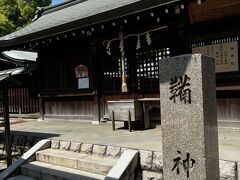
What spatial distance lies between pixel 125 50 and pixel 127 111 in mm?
2479

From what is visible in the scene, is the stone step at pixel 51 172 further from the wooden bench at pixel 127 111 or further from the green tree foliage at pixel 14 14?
the green tree foliage at pixel 14 14

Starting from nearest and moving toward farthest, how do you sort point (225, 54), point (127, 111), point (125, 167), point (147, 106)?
point (125, 167) → point (225, 54) → point (127, 111) → point (147, 106)

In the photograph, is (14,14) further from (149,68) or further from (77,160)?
(77,160)

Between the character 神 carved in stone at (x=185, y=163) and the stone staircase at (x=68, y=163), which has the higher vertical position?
the character 神 carved in stone at (x=185, y=163)

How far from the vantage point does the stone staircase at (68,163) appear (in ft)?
20.2

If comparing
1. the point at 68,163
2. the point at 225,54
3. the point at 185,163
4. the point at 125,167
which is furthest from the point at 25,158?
the point at 225,54

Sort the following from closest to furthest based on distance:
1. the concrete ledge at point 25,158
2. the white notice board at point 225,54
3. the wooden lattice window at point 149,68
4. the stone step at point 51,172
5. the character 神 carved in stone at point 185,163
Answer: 1. the character 神 carved in stone at point 185,163
2. the stone step at point 51,172
3. the concrete ledge at point 25,158
4. the white notice board at point 225,54
5. the wooden lattice window at point 149,68

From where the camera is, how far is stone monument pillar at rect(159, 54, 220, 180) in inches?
153

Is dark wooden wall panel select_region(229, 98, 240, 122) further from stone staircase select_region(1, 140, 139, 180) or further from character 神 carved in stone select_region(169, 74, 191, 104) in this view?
character 神 carved in stone select_region(169, 74, 191, 104)

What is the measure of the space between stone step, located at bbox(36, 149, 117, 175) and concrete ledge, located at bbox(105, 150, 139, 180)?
1.23 feet

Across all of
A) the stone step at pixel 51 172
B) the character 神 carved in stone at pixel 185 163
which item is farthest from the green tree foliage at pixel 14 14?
the character 神 carved in stone at pixel 185 163

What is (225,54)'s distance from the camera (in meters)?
8.16

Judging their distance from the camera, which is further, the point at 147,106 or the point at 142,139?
the point at 147,106

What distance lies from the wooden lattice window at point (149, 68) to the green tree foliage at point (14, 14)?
17697 mm
